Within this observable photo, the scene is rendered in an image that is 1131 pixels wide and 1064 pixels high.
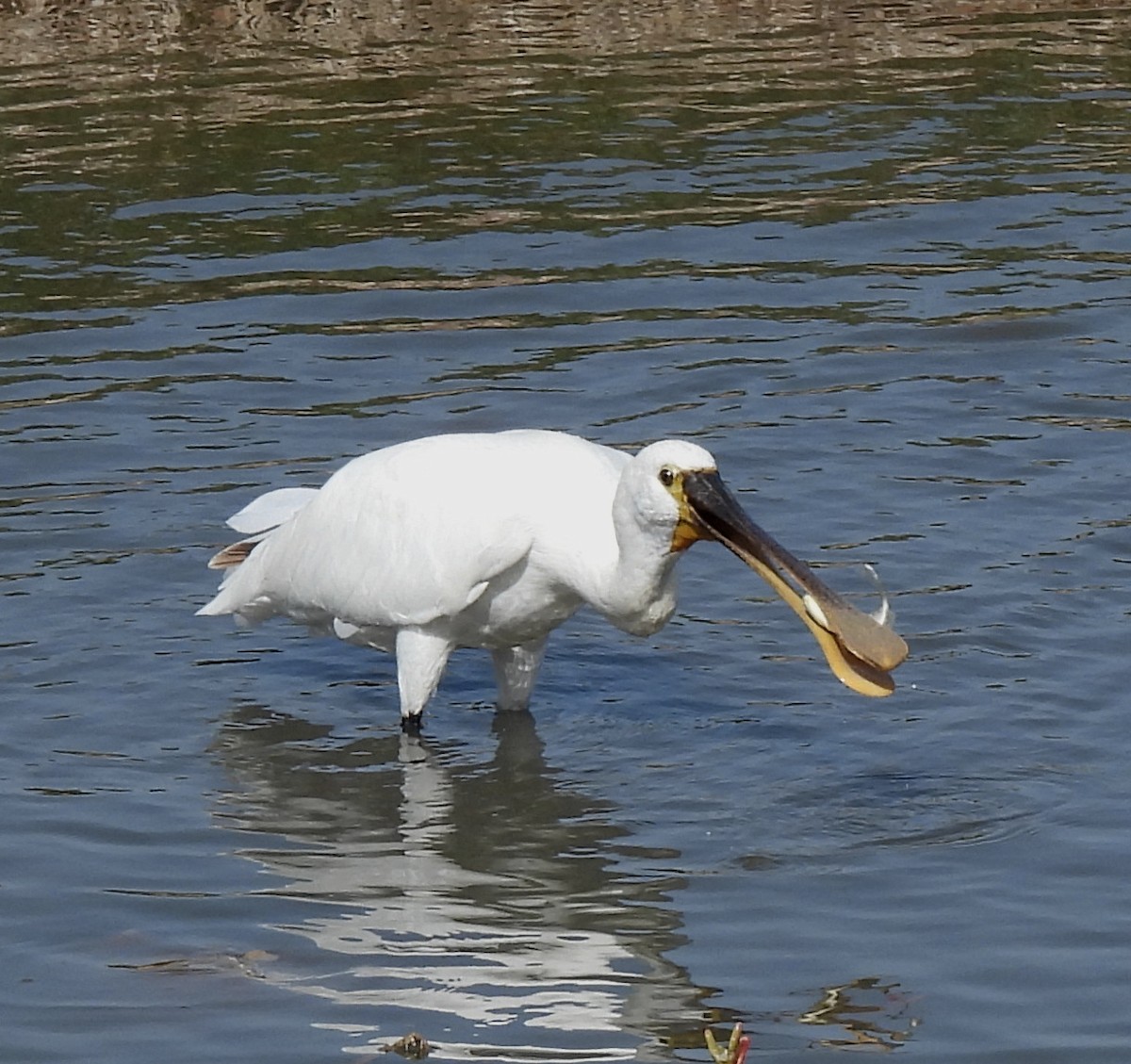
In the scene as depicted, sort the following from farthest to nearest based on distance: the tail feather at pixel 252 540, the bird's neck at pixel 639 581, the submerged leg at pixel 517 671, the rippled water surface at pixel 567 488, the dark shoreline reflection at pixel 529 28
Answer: the dark shoreline reflection at pixel 529 28
the tail feather at pixel 252 540
the submerged leg at pixel 517 671
the bird's neck at pixel 639 581
the rippled water surface at pixel 567 488

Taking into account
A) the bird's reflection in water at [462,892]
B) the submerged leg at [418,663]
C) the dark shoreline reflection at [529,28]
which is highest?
the dark shoreline reflection at [529,28]

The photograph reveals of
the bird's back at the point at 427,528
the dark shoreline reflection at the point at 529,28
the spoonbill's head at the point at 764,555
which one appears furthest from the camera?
the dark shoreline reflection at the point at 529,28

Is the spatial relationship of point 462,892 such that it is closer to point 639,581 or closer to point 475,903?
point 475,903

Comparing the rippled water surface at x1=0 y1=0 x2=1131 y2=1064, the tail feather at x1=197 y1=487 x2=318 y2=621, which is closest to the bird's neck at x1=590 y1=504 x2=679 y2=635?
the rippled water surface at x1=0 y1=0 x2=1131 y2=1064

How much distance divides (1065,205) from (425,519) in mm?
7663

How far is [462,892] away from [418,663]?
1.36 meters

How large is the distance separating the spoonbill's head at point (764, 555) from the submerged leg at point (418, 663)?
1423 mm

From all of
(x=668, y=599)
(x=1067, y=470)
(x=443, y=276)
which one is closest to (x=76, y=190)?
(x=443, y=276)

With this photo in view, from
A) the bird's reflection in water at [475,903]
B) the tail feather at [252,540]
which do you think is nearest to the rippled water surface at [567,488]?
the bird's reflection in water at [475,903]

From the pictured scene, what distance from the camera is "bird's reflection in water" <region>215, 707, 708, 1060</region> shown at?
670cm

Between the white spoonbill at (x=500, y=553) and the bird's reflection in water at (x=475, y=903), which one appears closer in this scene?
the bird's reflection in water at (x=475, y=903)

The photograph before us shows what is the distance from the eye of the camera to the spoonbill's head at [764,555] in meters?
7.59

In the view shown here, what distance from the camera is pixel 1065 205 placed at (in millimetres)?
15227

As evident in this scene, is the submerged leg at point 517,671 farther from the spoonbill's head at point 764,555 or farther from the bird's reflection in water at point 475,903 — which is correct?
the spoonbill's head at point 764,555
